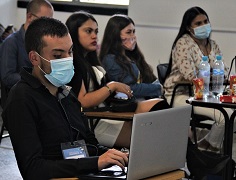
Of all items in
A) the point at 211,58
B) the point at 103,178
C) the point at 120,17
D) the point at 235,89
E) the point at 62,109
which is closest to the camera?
the point at 103,178

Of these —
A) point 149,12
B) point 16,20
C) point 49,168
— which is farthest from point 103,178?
point 16,20

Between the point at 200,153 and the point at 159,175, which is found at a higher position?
the point at 159,175

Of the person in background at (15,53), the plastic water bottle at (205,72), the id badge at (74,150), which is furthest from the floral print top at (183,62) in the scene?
the id badge at (74,150)

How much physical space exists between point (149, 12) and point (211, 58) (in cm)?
173

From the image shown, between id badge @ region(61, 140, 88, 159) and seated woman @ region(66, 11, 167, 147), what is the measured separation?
92 centimetres

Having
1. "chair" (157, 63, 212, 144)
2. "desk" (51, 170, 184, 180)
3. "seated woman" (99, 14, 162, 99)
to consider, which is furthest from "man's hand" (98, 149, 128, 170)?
"chair" (157, 63, 212, 144)

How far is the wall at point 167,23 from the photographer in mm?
6219

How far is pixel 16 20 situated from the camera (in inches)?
307

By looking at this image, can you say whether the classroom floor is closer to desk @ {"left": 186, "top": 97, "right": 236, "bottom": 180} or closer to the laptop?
desk @ {"left": 186, "top": 97, "right": 236, "bottom": 180}

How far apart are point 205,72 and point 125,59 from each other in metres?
0.67

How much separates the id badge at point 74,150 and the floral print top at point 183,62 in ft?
8.22

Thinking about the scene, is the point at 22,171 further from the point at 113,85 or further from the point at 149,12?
the point at 149,12

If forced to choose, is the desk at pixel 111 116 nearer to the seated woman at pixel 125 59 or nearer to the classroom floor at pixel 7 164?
the seated woman at pixel 125 59

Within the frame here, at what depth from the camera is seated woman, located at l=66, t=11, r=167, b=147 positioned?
11.3ft
